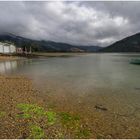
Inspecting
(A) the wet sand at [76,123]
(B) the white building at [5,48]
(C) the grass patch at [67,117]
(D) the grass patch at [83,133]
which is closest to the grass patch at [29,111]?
(A) the wet sand at [76,123]

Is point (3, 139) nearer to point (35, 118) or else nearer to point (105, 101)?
point (35, 118)

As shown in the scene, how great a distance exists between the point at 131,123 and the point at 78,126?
3.42m

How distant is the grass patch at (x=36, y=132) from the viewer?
7.43 m

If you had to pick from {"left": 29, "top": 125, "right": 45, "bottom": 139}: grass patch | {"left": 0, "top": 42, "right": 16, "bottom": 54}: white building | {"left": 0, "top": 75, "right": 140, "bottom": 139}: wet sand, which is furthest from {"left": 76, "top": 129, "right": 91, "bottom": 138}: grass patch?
{"left": 0, "top": 42, "right": 16, "bottom": 54}: white building

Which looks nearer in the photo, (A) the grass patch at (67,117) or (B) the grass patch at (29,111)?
(B) the grass patch at (29,111)

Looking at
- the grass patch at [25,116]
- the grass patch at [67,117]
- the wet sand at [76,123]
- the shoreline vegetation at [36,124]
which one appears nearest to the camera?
the shoreline vegetation at [36,124]

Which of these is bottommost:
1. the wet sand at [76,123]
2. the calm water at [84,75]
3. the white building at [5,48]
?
the calm water at [84,75]

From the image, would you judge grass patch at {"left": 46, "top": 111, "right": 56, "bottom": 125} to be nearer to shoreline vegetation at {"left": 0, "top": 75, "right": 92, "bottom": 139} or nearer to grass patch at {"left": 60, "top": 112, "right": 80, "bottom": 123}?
shoreline vegetation at {"left": 0, "top": 75, "right": 92, "bottom": 139}

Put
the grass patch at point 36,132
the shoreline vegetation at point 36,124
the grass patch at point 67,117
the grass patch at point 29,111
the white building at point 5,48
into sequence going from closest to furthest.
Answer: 1. the grass patch at point 36,132
2. the shoreline vegetation at point 36,124
3. the grass patch at point 29,111
4. the grass patch at point 67,117
5. the white building at point 5,48

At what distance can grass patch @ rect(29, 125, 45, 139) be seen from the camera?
24.4 ft

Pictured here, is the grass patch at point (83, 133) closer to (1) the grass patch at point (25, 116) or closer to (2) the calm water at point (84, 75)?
(1) the grass patch at point (25, 116)

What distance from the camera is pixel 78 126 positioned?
30.6 feet

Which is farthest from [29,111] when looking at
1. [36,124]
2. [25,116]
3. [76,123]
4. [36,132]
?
[76,123]

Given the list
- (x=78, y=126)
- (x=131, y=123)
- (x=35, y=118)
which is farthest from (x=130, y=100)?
(x=35, y=118)
